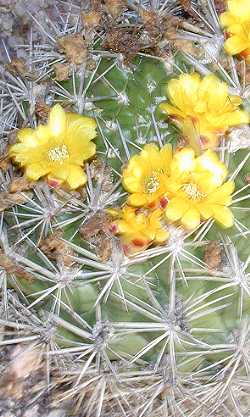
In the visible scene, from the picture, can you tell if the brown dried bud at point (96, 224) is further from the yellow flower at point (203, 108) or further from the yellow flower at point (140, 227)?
the yellow flower at point (203, 108)

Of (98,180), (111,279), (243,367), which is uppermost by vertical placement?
(98,180)

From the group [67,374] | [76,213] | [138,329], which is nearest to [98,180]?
[76,213]

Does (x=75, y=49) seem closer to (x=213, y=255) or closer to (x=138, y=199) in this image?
(x=138, y=199)

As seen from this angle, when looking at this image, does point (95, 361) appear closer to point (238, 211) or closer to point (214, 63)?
point (238, 211)

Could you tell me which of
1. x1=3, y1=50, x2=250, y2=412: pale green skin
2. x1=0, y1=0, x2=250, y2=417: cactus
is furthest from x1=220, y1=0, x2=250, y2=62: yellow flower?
x1=3, y1=50, x2=250, y2=412: pale green skin

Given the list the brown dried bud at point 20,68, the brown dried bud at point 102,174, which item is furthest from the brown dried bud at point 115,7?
the brown dried bud at point 102,174

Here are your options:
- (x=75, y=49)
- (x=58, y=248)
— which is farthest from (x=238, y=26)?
(x=58, y=248)

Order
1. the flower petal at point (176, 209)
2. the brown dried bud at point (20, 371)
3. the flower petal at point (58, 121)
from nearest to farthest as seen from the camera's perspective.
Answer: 1. the flower petal at point (176, 209)
2. the flower petal at point (58, 121)
3. the brown dried bud at point (20, 371)

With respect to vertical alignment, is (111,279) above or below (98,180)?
below
